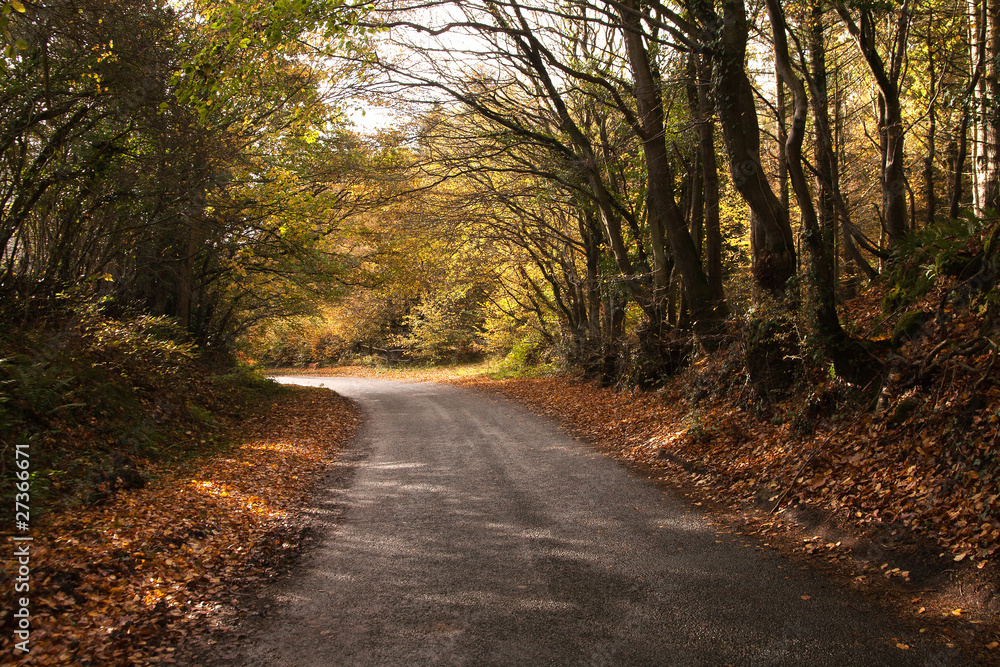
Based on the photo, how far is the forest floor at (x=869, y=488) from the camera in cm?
409

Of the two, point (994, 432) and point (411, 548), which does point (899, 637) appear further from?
point (411, 548)

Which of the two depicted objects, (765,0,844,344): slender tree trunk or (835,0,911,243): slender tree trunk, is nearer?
(765,0,844,344): slender tree trunk

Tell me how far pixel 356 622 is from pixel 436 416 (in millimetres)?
10470

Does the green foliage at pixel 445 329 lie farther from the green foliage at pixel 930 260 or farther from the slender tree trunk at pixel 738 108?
the green foliage at pixel 930 260

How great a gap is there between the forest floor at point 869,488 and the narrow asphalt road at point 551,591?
14.0 inches

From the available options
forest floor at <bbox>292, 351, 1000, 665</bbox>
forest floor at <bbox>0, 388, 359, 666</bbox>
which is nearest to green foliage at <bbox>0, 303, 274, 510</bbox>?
forest floor at <bbox>0, 388, 359, 666</bbox>

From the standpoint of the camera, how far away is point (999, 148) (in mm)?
8508

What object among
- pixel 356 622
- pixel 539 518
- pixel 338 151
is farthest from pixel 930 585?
pixel 338 151

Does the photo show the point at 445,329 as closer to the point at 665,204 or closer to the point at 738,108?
the point at 665,204

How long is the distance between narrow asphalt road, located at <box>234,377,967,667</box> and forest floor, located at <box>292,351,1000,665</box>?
355 millimetres

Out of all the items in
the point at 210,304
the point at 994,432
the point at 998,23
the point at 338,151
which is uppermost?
the point at 338,151

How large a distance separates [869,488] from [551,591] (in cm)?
309

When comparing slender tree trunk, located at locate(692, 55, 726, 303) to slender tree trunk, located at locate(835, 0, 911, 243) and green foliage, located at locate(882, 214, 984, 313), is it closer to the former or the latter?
slender tree trunk, located at locate(835, 0, 911, 243)

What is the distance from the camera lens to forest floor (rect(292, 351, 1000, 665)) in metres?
4.09
